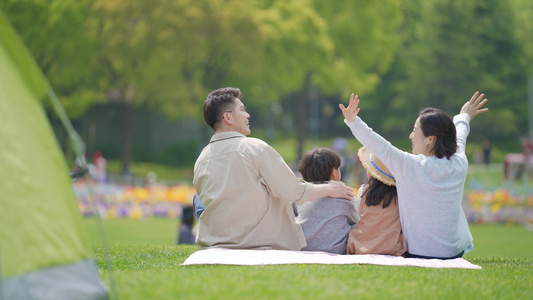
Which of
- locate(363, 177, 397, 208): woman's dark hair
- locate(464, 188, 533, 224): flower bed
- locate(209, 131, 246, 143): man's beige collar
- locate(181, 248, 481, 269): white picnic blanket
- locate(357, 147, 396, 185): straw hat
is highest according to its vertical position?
locate(209, 131, 246, 143): man's beige collar

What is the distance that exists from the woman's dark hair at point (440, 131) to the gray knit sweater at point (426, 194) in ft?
0.25

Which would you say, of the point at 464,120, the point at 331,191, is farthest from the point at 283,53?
the point at 331,191

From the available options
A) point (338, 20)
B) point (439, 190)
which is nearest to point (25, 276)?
point (439, 190)

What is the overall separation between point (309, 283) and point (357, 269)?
28.1 inches

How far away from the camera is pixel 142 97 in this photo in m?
30.4

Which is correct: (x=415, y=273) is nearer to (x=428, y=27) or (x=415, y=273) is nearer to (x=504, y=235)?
(x=504, y=235)

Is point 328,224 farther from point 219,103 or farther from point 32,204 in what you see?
point 32,204

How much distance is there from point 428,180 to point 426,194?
0.38 ft

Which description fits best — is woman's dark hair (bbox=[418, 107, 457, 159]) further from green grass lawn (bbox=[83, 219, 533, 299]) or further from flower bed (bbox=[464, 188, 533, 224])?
flower bed (bbox=[464, 188, 533, 224])

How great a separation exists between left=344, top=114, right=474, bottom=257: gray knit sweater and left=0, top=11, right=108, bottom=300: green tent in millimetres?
2296

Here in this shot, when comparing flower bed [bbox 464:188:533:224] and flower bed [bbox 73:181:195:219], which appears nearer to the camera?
flower bed [bbox 464:188:533:224]

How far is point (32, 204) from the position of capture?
4.16 m

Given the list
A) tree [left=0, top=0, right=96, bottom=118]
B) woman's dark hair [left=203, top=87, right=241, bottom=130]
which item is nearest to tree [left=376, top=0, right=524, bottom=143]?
tree [left=0, top=0, right=96, bottom=118]

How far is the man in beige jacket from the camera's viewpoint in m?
5.57
